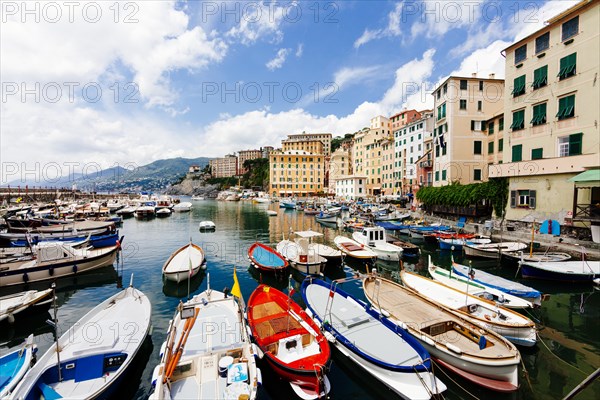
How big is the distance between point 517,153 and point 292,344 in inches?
1218

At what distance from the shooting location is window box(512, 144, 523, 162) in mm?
26938

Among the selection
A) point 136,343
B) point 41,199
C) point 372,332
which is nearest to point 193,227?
point 136,343

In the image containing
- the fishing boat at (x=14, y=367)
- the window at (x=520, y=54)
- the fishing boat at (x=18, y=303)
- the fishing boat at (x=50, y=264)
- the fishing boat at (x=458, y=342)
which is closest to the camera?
the fishing boat at (x=14, y=367)

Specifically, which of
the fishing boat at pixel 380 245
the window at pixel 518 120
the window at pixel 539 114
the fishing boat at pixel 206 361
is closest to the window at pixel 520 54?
the window at pixel 518 120

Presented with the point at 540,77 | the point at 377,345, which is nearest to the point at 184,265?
the point at 377,345

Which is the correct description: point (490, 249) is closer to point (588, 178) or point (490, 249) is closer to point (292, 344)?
point (588, 178)

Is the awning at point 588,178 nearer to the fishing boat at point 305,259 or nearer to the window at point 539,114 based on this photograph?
the window at point 539,114

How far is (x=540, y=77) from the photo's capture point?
25.2m

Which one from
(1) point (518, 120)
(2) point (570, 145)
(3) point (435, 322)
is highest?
(1) point (518, 120)

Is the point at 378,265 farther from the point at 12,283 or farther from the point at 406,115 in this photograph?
the point at 406,115

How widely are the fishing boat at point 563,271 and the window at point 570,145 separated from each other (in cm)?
1071

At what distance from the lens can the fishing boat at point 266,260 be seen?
58.7ft

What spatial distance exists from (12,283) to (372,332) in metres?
20.2

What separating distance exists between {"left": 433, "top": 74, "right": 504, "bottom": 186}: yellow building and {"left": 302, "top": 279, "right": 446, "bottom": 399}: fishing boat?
35097 mm
